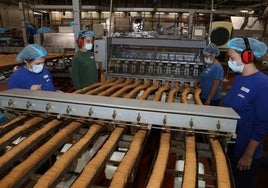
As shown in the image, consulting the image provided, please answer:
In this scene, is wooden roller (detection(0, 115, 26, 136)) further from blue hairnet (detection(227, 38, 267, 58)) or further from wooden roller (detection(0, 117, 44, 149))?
blue hairnet (detection(227, 38, 267, 58))

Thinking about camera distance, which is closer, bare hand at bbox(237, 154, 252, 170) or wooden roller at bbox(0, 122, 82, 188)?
wooden roller at bbox(0, 122, 82, 188)

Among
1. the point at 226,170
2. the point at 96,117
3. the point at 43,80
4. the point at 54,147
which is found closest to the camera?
the point at 226,170

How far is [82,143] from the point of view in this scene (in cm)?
118

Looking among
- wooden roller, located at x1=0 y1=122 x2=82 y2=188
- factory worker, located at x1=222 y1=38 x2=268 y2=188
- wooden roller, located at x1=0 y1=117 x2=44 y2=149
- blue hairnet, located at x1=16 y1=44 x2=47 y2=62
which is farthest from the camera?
blue hairnet, located at x1=16 y1=44 x2=47 y2=62

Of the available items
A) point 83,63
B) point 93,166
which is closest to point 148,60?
point 83,63

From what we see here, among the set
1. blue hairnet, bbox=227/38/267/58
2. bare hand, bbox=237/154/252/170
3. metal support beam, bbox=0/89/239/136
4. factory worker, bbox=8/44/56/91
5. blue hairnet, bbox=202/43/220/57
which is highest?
blue hairnet, bbox=227/38/267/58

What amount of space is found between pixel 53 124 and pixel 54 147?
25 centimetres

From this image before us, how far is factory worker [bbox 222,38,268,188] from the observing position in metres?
1.39

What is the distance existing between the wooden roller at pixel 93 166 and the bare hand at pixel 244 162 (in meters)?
0.87

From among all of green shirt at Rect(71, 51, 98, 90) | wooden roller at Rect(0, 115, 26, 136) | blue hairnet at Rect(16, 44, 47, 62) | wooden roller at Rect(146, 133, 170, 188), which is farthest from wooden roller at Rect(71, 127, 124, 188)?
green shirt at Rect(71, 51, 98, 90)

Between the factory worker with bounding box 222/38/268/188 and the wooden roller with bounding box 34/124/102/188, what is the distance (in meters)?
1.01

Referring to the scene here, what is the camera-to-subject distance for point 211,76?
2.77 metres

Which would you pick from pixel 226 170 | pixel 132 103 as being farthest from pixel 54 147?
pixel 226 170

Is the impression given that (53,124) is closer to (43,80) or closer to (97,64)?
(43,80)
